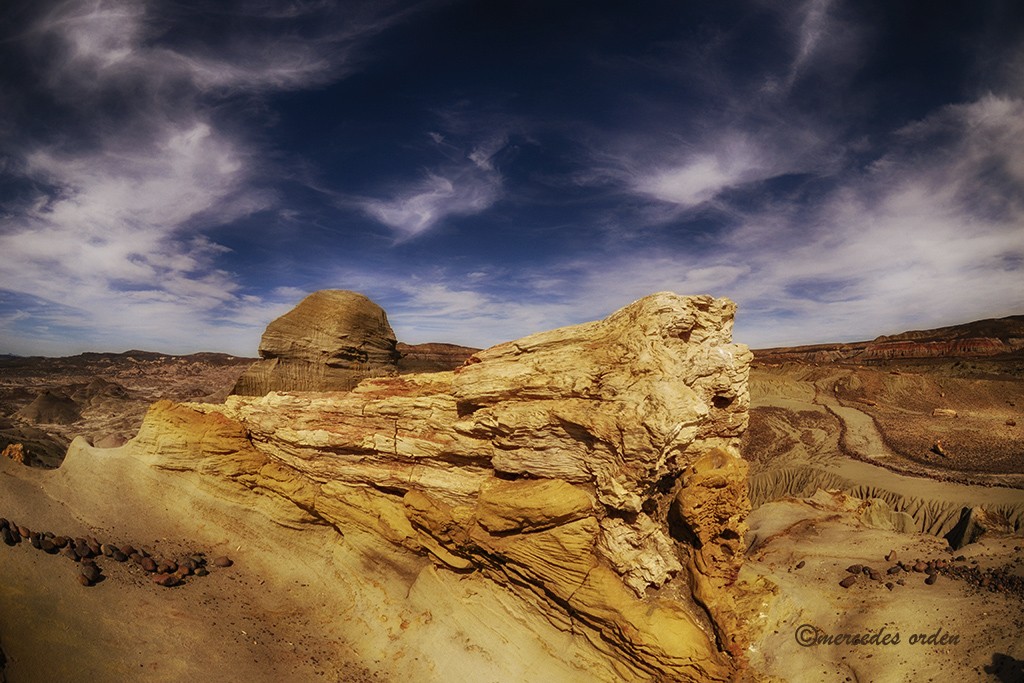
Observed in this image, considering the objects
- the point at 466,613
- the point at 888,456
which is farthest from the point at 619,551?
the point at 888,456

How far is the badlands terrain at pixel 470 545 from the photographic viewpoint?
686 centimetres

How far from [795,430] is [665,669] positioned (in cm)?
4426

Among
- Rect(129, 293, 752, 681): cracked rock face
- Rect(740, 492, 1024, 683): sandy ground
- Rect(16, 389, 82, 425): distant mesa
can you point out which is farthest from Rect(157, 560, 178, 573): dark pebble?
Rect(16, 389, 82, 425): distant mesa

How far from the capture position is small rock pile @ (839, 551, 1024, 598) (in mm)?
9421

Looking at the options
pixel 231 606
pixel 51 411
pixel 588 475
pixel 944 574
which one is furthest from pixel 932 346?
pixel 51 411

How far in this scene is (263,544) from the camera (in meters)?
9.72

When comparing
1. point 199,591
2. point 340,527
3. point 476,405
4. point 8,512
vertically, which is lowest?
point 199,591

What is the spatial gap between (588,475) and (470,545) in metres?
2.84

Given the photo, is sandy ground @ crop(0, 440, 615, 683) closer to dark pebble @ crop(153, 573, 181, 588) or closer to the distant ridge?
dark pebble @ crop(153, 573, 181, 588)

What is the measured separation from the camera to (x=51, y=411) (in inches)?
1293

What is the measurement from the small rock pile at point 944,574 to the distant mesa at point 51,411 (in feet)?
160

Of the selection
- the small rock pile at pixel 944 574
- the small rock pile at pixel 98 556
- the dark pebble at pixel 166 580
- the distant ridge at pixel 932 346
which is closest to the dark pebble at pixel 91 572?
the small rock pile at pixel 98 556

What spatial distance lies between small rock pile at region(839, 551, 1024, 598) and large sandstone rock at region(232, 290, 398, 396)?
14544 millimetres

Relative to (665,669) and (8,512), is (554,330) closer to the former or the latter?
(665,669)
